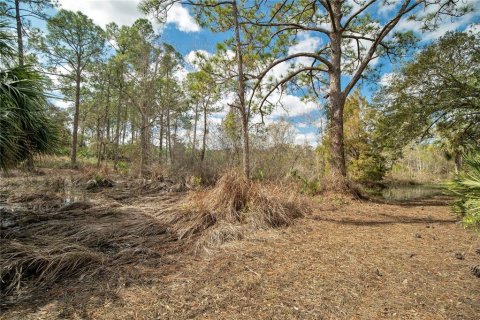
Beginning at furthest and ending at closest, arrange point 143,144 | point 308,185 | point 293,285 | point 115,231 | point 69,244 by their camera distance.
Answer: point 143,144
point 308,185
point 115,231
point 69,244
point 293,285

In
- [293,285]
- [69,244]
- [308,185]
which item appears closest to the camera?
[293,285]

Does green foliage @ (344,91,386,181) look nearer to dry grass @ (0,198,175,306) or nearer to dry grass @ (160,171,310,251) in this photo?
dry grass @ (160,171,310,251)

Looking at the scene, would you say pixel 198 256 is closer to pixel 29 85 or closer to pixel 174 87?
pixel 29 85

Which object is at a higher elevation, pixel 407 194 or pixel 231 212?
pixel 231 212

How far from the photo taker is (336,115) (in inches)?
276

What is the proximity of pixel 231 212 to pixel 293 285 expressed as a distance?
6.80 feet

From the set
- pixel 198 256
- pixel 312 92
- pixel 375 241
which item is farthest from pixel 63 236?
pixel 312 92

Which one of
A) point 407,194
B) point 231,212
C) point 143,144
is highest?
point 143,144

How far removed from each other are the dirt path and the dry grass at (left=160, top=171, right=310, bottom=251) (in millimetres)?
420

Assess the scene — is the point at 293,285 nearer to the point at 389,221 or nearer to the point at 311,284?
the point at 311,284

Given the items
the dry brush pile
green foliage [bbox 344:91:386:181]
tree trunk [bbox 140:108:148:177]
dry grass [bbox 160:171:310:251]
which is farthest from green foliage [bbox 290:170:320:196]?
tree trunk [bbox 140:108:148:177]

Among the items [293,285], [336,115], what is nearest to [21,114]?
[293,285]

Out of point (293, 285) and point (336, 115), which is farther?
point (336, 115)

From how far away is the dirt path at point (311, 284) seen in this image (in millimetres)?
1796
